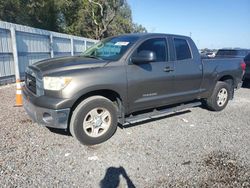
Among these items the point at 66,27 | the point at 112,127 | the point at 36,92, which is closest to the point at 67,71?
the point at 36,92

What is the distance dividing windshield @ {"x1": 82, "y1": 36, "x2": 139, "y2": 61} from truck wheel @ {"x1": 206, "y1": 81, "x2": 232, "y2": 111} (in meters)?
2.79

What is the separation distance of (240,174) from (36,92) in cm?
342

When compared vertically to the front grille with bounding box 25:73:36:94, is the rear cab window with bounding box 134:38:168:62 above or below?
above

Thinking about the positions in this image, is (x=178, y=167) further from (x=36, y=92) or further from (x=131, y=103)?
(x=36, y=92)

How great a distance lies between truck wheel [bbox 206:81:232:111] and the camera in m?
6.14

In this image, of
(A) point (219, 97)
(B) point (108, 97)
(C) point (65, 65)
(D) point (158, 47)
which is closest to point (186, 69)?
(D) point (158, 47)

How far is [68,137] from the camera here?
14.4 feet

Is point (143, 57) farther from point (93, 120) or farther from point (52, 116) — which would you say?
point (52, 116)

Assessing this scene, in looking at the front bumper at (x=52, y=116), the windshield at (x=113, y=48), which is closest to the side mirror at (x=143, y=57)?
the windshield at (x=113, y=48)

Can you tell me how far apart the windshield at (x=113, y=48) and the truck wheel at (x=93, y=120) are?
2.96ft

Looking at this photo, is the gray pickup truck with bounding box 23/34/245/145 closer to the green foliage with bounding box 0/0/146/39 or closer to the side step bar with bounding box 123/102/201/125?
the side step bar with bounding box 123/102/201/125

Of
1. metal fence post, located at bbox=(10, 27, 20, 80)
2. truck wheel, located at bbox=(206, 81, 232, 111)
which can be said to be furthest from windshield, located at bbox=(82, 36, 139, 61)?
metal fence post, located at bbox=(10, 27, 20, 80)

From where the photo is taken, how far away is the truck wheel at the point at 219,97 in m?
6.14

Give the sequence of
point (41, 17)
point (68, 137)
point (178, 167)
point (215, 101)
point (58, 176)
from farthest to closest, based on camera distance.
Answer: point (41, 17) → point (215, 101) → point (68, 137) → point (178, 167) → point (58, 176)
